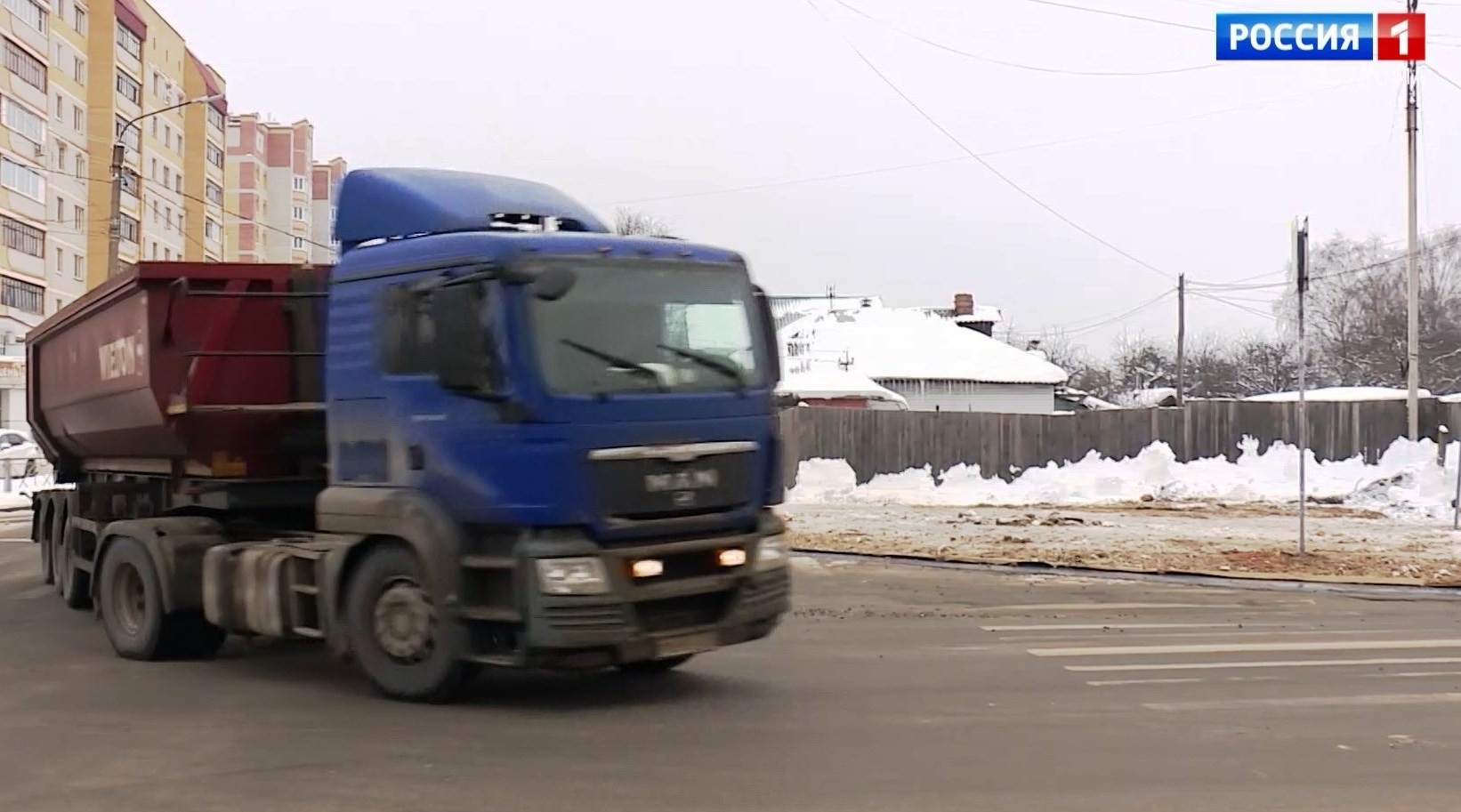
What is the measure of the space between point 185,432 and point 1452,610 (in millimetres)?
11442

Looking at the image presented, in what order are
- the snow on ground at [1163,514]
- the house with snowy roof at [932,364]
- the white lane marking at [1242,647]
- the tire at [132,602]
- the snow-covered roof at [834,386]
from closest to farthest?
1. the tire at [132,602]
2. the white lane marking at [1242,647]
3. the snow on ground at [1163,514]
4. the snow-covered roof at [834,386]
5. the house with snowy roof at [932,364]

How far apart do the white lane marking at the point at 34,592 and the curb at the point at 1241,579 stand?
9.83 metres

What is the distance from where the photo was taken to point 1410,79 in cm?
2753

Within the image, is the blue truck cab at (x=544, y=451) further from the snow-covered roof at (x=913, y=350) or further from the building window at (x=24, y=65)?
the building window at (x=24, y=65)

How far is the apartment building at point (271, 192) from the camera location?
98062 millimetres

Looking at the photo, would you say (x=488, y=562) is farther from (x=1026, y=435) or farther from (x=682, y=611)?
(x=1026, y=435)

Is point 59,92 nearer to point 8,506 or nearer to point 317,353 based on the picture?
point 8,506

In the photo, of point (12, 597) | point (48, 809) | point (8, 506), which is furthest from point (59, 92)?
point (48, 809)

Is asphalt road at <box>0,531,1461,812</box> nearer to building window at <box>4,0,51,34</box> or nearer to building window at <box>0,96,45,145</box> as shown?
building window at <box>0,96,45,145</box>

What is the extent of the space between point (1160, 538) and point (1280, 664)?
9770mm

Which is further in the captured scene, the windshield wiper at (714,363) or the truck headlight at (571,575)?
the windshield wiper at (714,363)

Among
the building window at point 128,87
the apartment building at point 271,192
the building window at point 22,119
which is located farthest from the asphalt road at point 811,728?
the apartment building at point 271,192

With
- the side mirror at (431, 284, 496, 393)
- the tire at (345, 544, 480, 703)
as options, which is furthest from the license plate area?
the side mirror at (431, 284, 496, 393)

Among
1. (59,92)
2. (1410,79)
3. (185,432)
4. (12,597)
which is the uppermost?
(59,92)
